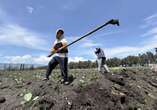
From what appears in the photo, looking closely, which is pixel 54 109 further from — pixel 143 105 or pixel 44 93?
pixel 143 105

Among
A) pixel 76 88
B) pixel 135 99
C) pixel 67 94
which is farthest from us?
pixel 135 99

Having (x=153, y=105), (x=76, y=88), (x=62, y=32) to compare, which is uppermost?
(x=62, y=32)

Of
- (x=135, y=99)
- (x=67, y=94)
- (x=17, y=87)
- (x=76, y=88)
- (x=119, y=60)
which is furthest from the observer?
(x=119, y=60)

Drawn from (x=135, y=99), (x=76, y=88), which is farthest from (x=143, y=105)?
(x=76, y=88)

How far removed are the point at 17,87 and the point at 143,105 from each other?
4145mm

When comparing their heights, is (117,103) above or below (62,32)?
below

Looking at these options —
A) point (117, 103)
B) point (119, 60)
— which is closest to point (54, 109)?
point (117, 103)

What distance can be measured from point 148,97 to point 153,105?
2.75ft

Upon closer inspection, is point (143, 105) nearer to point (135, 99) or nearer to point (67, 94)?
point (135, 99)

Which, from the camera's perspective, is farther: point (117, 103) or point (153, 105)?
point (153, 105)

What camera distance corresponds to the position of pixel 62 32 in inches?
356

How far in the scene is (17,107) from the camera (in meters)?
7.61

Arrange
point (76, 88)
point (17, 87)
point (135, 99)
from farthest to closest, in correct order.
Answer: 1. point (17, 87)
2. point (135, 99)
3. point (76, 88)

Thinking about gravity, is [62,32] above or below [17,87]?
above
